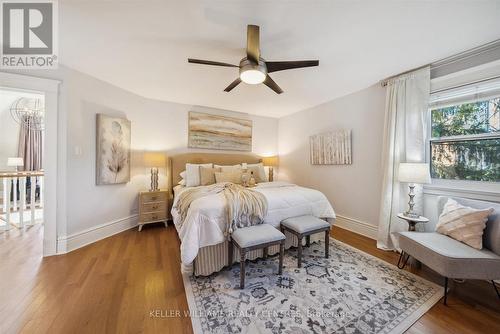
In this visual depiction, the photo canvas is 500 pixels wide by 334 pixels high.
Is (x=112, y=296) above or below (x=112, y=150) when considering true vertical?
below

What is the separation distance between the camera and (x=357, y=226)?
320cm

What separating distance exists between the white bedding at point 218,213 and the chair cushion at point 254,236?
0.22 metres

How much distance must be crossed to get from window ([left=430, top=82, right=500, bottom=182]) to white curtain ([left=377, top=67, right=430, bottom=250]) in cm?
22

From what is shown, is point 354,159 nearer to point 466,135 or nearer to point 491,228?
point 466,135

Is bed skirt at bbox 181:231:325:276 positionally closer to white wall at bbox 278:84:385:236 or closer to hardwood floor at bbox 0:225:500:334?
hardwood floor at bbox 0:225:500:334

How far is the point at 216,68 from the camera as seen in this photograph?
8.05 feet

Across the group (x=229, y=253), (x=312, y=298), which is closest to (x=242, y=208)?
(x=229, y=253)

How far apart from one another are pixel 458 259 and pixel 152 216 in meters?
3.92

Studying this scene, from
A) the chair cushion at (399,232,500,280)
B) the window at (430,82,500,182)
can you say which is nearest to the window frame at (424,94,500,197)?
the window at (430,82,500,182)

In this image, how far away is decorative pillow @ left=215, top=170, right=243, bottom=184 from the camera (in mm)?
3369

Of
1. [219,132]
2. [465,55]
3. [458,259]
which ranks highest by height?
[465,55]

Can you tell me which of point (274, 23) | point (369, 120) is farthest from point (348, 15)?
point (369, 120)

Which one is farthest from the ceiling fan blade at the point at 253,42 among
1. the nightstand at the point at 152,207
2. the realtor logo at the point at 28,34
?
the nightstand at the point at 152,207

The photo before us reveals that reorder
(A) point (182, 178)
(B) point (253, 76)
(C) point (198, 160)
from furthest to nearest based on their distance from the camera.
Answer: (C) point (198, 160) → (A) point (182, 178) → (B) point (253, 76)
